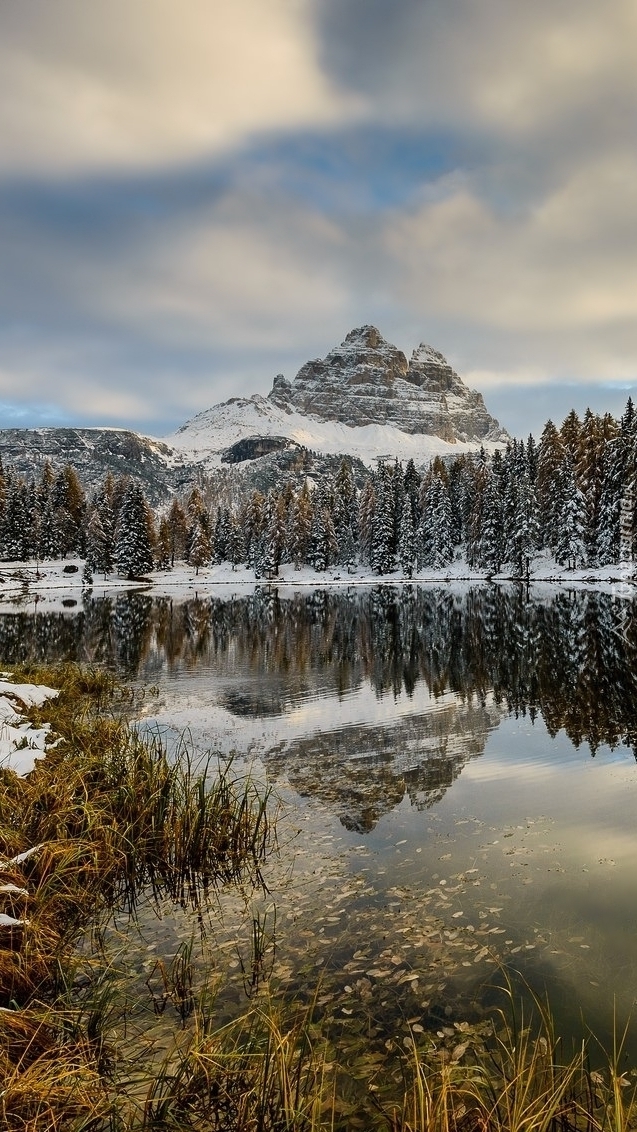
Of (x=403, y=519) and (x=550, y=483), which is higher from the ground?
(x=550, y=483)

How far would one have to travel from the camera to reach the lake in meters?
5.77

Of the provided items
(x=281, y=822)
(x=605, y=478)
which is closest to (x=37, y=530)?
(x=605, y=478)

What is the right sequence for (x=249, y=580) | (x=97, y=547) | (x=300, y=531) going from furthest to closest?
(x=249, y=580) → (x=300, y=531) → (x=97, y=547)

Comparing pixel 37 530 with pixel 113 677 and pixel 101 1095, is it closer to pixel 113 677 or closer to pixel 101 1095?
pixel 113 677

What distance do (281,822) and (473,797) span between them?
3.56 m

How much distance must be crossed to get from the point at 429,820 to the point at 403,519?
86.0m

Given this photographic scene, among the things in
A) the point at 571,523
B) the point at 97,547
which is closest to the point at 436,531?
the point at 571,523

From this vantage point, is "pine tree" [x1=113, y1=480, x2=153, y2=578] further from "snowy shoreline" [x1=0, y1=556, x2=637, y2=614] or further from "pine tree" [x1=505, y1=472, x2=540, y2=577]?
"pine tree" [x1=505, y1=472, x2=540, y2=577]

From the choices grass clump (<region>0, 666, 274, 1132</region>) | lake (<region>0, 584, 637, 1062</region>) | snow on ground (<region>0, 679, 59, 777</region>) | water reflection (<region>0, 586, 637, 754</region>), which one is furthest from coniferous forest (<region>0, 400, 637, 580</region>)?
grass clump (<region>0, 666, 274, 1132</region>)

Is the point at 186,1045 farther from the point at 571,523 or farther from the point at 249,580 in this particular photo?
the point at 249,580

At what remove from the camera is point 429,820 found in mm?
9766

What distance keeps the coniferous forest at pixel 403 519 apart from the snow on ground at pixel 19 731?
203 ft

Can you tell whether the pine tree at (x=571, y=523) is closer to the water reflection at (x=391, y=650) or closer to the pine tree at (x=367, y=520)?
the water reflection at (x=391, y=650)

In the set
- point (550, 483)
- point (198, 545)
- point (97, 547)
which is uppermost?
point (550, 483)
